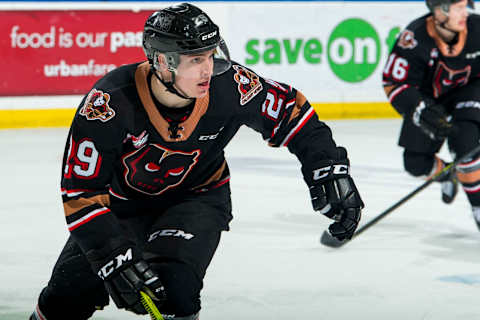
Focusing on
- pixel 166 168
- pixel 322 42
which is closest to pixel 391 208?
pixel 166 168

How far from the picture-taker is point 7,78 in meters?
7.89

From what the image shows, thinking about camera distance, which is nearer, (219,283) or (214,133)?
(214,133)

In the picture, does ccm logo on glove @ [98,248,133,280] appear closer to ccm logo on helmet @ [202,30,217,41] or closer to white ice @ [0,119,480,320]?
ccm logo on helmet @ [202,30,217,41]

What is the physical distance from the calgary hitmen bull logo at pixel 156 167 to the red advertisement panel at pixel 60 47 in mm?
5294

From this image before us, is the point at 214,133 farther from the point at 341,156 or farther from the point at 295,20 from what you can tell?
the point at 295,20

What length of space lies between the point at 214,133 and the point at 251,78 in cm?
19

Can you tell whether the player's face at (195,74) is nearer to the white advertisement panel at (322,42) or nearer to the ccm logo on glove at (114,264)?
the ccm logo on glove at (114,264)

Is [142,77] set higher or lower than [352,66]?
higher

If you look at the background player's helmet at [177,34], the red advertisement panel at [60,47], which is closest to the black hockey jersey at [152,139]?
the background player's helmet at [177,34]

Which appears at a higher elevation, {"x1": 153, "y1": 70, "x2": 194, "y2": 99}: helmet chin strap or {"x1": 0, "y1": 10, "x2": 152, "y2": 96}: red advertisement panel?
{"x1": 153, "y1": 70, "x2": 194, "y2": 99}: helmet chin strap

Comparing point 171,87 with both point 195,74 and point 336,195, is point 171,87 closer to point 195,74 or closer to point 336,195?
point 195,74

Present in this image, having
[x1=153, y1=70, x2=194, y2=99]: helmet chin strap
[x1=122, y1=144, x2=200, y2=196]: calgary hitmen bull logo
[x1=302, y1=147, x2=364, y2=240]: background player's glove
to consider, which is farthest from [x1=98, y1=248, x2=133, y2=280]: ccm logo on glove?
[x1=302, y1=147, x2=364, y2=240]: background player's glove

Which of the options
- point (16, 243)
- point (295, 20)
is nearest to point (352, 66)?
point (295, 20)

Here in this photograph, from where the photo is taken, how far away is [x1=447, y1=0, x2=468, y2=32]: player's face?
4.75 m
